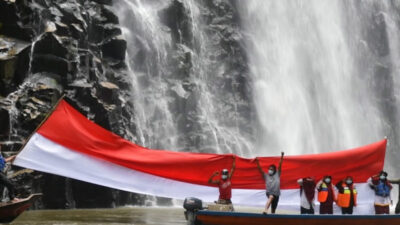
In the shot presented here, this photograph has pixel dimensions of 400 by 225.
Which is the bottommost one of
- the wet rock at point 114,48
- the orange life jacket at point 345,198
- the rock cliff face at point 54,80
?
the orange life jacket at point 345,198

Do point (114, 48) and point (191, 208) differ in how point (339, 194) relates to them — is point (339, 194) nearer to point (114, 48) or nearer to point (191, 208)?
point (191, 208)

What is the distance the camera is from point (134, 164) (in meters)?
11.2

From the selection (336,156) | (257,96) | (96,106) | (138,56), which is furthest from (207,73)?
(336,156)

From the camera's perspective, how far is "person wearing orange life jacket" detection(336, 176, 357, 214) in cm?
1187

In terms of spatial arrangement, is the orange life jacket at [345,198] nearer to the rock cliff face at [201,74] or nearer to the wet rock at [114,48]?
the rock cliff face at [201,74]

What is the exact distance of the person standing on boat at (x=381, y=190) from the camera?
12438mm

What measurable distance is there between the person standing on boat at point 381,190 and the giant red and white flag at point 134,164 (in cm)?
131

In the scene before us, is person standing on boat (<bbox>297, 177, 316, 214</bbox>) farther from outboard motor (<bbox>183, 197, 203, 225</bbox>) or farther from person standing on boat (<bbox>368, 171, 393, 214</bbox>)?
outboard motor (<bbox>183, 197, 203, 225</bbox>)

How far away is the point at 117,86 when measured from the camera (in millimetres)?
29297

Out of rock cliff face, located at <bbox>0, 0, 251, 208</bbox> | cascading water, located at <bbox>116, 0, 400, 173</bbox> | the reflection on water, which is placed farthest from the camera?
cascading water, located at <bbox>116, 0, 400, 173</bbox>

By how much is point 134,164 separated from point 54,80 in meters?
14.5

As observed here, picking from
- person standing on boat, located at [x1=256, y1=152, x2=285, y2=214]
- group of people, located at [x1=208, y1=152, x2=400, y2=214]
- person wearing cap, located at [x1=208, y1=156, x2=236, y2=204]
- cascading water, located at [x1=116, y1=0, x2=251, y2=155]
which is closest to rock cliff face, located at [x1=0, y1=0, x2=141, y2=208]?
cascading water, located at [x1=116, y1=0, x2=251, y2=155]

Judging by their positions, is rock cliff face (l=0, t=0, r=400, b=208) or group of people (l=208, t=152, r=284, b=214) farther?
rock cliff face (l=0, t=0, r=400, b=208)

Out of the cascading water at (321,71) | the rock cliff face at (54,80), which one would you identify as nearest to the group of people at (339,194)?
the rock cliff face at (54,80)
